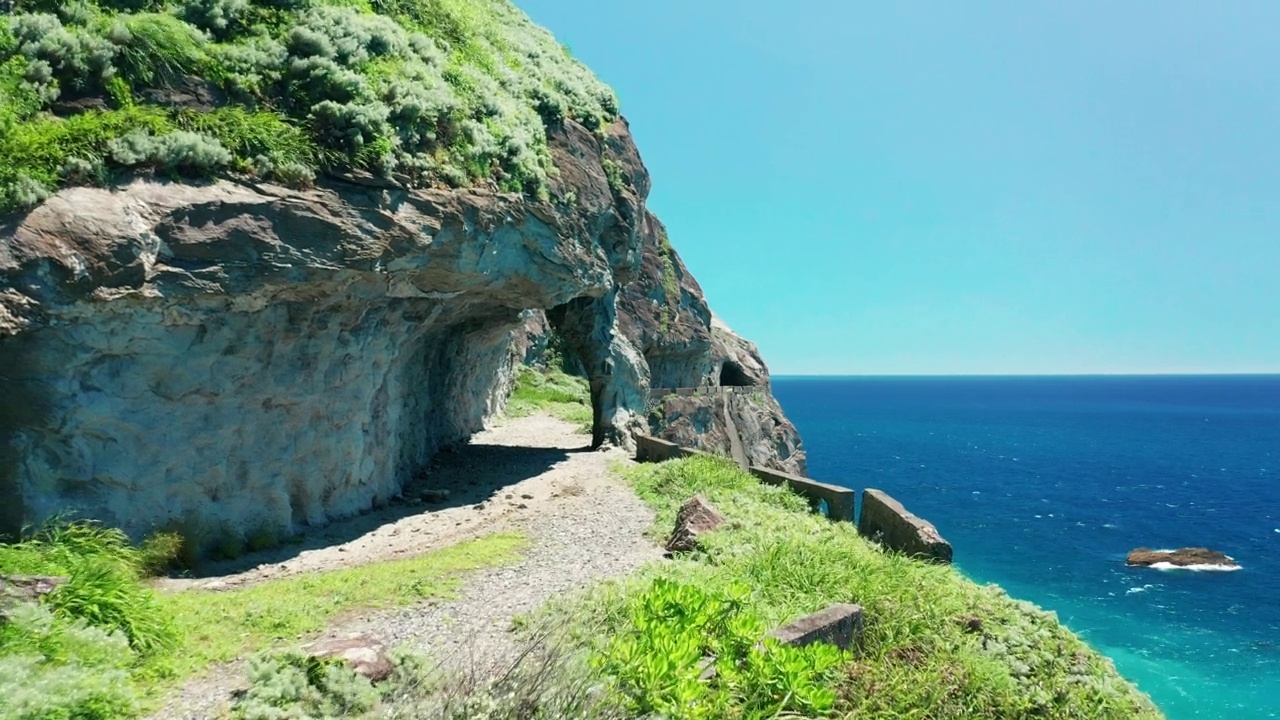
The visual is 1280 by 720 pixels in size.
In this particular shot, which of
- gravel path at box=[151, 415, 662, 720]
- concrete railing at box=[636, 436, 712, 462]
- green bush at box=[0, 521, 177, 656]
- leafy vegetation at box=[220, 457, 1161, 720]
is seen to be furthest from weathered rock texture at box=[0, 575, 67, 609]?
concrete railing at box=[636, 436, 712, 462]

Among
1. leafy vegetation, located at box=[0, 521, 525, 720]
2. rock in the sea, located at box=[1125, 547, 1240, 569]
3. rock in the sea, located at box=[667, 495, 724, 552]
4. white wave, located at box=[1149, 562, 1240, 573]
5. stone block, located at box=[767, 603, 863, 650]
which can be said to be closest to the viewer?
leafy vegetation, located at box=[0, 521, 525, 720]

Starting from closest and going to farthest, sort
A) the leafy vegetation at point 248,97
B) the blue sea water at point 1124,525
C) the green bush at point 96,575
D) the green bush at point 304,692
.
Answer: the green bush at point 304,692 < the green bush at point 96,575 < the leafy vegetation at point 248,97 < the blue sea water at point 1124,525

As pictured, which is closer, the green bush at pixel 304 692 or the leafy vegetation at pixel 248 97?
the green bush at pixel 304 692

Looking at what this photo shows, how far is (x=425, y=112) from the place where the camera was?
13.6 meters

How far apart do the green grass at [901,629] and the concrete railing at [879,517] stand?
45 centimetres

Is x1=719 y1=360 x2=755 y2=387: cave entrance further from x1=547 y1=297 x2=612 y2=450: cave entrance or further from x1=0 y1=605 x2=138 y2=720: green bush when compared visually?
x1=0 y1=605 x2=138 y2=720: green bush

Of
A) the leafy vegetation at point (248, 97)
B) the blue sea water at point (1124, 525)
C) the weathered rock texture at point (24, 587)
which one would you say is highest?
the leafy vegetation at point (248, 97)

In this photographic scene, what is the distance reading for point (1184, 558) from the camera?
37031mm

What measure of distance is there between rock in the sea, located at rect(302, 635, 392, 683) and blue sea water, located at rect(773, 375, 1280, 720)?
78.9 feet

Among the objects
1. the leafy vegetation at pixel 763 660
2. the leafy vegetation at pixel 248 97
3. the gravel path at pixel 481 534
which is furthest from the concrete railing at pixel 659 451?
the leafy vegetation at pixel 248 97

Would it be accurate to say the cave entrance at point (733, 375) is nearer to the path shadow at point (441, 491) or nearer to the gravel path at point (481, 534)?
the path shadow at point (441, 491)

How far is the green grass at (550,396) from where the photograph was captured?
118ft

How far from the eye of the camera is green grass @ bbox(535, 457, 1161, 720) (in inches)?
293

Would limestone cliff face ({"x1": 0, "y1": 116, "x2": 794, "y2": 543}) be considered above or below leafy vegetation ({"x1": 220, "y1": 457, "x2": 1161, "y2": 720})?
above
